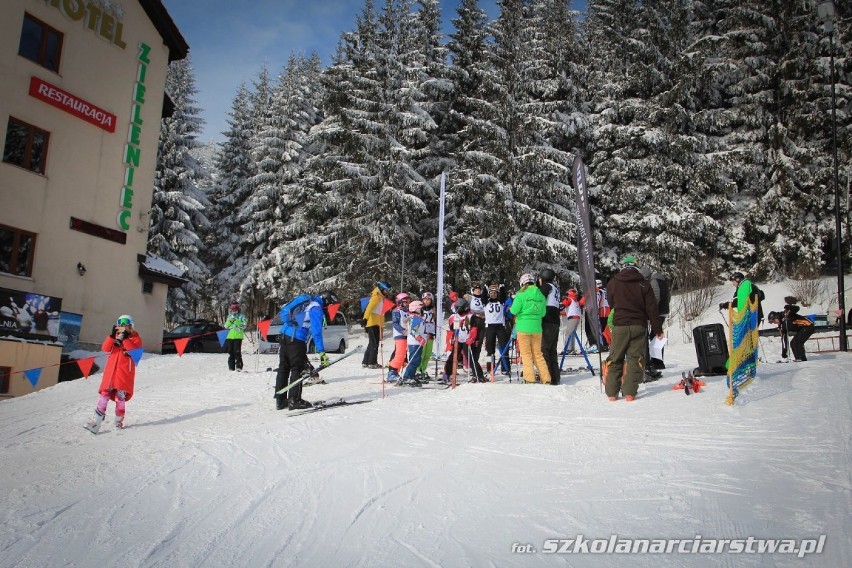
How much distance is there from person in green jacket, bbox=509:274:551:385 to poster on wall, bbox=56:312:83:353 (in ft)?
48.9

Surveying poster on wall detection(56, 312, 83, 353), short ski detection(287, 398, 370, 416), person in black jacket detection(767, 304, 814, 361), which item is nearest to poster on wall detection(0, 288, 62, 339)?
poster on wall detection(56, 312, 83, 353)

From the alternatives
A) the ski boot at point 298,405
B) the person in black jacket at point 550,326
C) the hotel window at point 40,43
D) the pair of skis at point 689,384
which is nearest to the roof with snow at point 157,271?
the hotel window at point 40,43

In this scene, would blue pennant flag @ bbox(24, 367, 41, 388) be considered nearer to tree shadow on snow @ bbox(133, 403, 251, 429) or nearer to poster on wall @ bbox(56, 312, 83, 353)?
poster on wall @ bbox(56, 312, 83, 353)

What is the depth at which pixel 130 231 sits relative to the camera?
21203mm

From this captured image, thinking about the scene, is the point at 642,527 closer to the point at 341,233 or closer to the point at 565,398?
the point at 565,398

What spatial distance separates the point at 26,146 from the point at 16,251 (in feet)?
11.1

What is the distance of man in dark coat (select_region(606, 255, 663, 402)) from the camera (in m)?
7.86

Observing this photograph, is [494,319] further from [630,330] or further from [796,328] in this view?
[796,328]

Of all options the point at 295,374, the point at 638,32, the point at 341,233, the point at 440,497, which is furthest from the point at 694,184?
the point at 440,497

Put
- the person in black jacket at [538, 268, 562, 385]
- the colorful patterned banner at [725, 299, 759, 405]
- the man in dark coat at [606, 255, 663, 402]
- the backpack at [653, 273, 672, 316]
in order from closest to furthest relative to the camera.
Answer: the colorful patterned banner at [725, 299, 759, 405], the man in dark coat at [606, 255, 663, 402], the person in black jacket at [538, 268, 562, 385], the backpack at [653, 273, 672, 316]

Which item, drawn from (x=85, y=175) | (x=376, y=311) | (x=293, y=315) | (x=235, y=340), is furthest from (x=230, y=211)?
(x=293, y=315)

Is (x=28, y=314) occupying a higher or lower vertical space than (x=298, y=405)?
higher

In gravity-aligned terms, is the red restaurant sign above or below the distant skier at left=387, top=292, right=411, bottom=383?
above

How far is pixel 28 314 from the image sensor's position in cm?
1627
